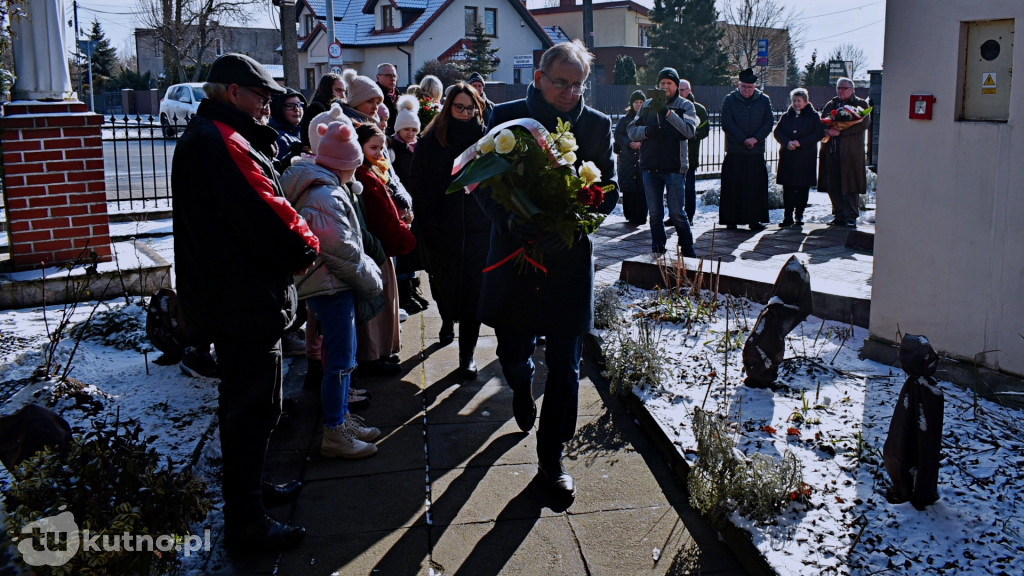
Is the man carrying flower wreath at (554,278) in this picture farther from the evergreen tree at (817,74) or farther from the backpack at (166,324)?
the evergreen tree at (817,74)

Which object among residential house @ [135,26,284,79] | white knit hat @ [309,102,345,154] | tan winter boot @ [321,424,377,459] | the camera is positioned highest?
residential house @ [135,26,284,79]

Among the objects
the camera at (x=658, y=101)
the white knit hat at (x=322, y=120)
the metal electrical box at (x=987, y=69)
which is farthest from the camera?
the camera at (x=658, y=101)

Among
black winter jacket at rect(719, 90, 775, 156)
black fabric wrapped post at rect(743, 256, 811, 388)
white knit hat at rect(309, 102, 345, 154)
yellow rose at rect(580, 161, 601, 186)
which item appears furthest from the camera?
black winter jacket at rect(719, 90, 775, 156)

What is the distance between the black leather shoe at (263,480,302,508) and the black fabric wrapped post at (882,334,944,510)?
8.65ft

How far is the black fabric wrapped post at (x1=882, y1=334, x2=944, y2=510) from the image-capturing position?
135 inches

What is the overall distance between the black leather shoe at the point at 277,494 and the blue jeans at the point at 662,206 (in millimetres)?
5739

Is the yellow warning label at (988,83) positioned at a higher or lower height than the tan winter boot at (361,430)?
higher

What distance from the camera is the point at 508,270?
4.05 metres

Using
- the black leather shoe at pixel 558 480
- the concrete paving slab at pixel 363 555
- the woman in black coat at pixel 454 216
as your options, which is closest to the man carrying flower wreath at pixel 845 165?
the woman in black coat at pixel 454 216

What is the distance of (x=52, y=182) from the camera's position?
624 centimetres

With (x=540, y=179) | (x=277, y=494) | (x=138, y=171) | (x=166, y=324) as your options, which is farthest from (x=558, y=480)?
(x=138, y=171)

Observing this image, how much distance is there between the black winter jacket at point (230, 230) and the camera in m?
3.21

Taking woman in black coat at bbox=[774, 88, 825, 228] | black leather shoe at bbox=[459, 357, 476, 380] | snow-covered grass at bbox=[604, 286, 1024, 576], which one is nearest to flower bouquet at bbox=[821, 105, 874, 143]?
woman in black coat at bbox=[774, 88, 825, 228]

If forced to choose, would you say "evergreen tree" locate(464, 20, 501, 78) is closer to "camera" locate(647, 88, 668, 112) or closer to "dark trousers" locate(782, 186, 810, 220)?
"dark trousers" locate(782, 186, 810, 220)
